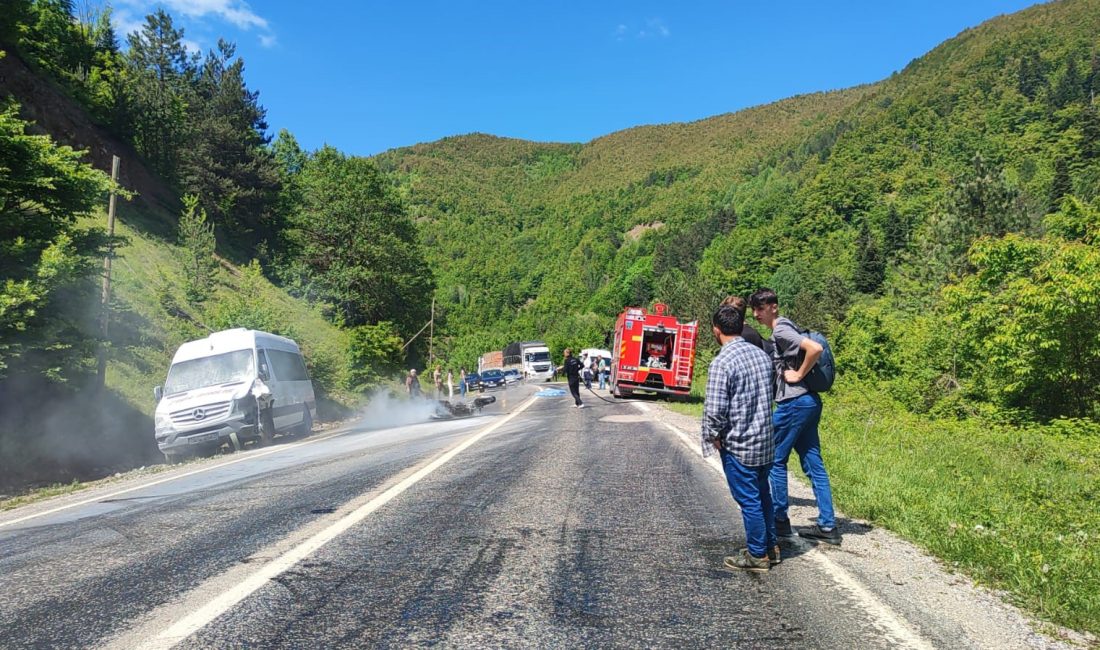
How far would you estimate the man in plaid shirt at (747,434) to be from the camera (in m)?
4.59

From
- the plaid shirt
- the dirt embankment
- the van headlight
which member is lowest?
the van headlight

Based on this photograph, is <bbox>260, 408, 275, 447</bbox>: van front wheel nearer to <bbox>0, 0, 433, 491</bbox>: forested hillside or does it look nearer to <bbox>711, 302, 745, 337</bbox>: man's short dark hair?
<bbox>0, 0, 433, 491</bbox>: forested hillside

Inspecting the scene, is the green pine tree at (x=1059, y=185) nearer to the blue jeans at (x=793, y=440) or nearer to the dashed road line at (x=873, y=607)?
the blue jeans at (x=793, y=440)

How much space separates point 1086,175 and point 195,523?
109 metres

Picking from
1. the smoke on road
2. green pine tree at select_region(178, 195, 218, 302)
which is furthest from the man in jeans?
green pine tree at select_region(178, 195, 218, 302)

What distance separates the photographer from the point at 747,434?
461 centimetres

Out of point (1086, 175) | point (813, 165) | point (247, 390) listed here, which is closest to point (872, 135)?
point (813, 165)

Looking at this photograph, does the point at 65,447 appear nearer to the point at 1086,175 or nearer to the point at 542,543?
the point at 542,543

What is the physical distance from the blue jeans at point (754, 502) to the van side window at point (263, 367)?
508 inches

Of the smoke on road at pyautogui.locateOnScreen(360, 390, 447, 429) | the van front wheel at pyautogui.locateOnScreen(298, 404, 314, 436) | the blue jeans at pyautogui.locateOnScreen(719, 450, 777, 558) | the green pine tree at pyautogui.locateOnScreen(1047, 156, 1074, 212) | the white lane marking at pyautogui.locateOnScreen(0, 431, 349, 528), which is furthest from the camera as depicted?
the green pine tree at pyautogui.locateOnScreen(1047, 156, 1074, 212)

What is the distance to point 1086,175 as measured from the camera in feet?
282

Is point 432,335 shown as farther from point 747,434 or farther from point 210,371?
point 747,434

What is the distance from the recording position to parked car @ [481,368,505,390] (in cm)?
5621

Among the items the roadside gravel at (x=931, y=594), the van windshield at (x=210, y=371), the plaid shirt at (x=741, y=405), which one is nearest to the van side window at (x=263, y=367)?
the van windshield at (x=210, y=371)
